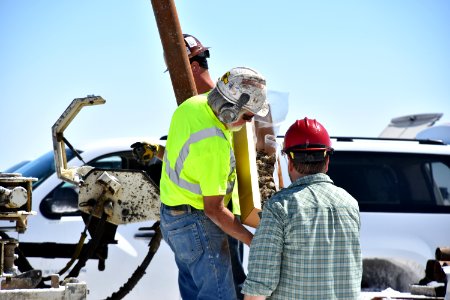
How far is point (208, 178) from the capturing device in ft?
15.5

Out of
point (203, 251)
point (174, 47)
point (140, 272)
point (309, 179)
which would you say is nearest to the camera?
point (309, 179)

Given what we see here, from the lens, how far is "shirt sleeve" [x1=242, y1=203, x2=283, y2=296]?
3990mm

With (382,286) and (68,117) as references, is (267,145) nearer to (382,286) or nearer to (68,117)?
(68,117)

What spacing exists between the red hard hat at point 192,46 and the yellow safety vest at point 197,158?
2.63ft

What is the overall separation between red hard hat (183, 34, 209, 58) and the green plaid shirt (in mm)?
1943

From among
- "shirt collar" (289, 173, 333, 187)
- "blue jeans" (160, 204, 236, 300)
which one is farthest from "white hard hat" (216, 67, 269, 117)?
"shirt collar" (289, 173, 333, 187)

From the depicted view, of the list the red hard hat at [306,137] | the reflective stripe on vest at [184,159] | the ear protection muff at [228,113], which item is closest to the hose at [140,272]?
the reflective stripe on vest at [184,159]

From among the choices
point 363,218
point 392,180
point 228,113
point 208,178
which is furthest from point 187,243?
point 392,180

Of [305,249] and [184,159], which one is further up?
[184,159]

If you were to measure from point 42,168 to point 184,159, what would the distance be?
3.79m

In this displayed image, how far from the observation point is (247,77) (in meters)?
4.80

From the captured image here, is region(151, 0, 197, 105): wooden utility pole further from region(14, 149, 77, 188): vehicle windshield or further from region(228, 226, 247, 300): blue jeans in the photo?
region(14, 149, 77, 188): vehicle windshield

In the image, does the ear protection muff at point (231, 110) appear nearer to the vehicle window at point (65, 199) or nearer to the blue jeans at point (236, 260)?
the blue jeans at point (236, 260)

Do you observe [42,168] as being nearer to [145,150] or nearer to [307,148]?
[145,150]
